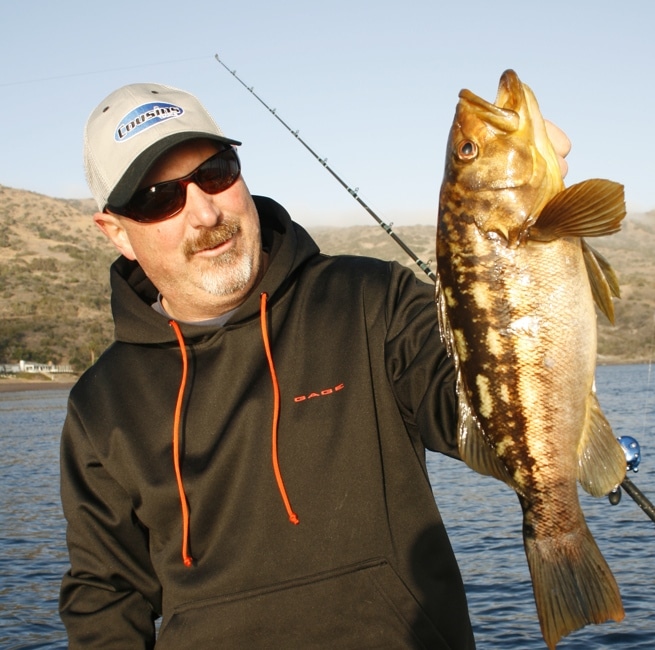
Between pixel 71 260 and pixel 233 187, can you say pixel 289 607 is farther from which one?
pixel 71 260

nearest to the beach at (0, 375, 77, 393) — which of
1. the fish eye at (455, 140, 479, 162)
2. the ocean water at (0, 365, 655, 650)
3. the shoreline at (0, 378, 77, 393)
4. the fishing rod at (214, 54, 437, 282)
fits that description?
the shoreline at (0, 378, 77, 393)

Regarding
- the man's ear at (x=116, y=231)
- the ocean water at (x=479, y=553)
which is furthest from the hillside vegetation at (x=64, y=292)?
the man's ear at (x=116, y=231)

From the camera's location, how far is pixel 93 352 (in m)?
50.4

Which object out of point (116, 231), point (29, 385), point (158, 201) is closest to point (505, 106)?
point (158, 201)

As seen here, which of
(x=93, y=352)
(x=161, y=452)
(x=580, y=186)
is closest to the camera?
(x=580, y=186)

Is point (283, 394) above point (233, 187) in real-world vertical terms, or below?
below

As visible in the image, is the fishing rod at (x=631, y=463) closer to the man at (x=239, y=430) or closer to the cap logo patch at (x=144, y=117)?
the man at (x=239, y=430)

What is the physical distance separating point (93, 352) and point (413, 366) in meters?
49.2

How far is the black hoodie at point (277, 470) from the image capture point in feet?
9.77

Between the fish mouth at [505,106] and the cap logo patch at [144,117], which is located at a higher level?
the cap logo patch at [144,117]

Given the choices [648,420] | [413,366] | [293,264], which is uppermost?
[293,264]

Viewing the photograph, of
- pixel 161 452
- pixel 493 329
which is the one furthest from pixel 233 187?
pixel 493 329

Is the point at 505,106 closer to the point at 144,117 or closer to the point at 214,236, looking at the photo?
the point at 214,236

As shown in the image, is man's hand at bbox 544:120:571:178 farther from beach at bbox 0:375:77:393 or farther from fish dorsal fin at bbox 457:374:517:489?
beach at bbox 0:375:77:393
